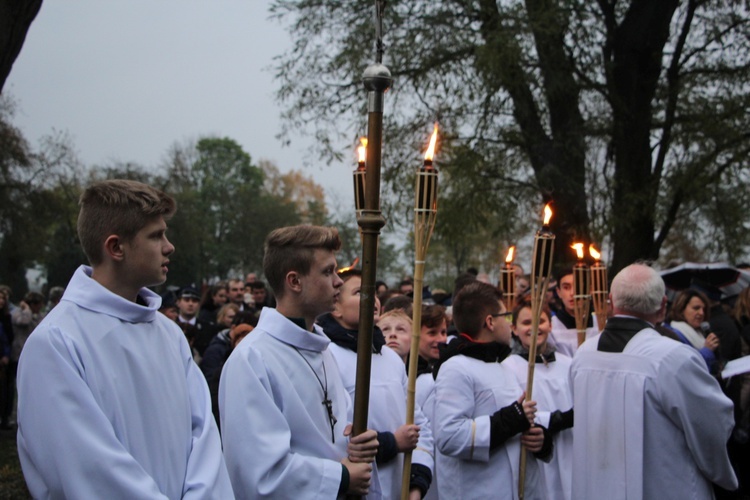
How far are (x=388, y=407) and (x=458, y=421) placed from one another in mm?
579

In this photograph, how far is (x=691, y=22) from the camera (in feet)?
57.0

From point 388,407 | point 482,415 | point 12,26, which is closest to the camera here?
point 388,407

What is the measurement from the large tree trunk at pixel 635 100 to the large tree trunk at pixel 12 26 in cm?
1152

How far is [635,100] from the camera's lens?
16.9m

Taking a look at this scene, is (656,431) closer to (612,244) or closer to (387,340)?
(387,340)

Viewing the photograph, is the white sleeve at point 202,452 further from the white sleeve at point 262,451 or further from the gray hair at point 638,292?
the gray hair at point 638,292

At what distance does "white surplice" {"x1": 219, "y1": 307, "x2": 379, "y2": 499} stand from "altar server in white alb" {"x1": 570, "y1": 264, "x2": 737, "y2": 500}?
1.57 metres

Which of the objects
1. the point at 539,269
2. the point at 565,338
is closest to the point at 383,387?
the point at 539,269

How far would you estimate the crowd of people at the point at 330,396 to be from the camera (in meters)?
3.05

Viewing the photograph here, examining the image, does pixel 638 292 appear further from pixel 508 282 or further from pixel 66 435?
pixel 66 435

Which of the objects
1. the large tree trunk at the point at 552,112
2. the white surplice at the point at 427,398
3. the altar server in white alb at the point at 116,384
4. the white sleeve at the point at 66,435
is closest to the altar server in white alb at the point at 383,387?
the white surplice at the point at 427,398

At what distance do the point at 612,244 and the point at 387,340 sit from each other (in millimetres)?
12064

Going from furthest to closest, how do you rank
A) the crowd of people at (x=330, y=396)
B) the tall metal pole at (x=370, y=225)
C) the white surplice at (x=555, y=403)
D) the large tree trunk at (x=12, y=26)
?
the large tree trunk at (x=12, y=26)
the white surplice at (x=555, y=403)
the tall metal pole at (x=370, y=225)
the crowd of people at (x=330, y=396)

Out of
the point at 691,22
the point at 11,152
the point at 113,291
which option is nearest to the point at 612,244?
the point at 691,22
